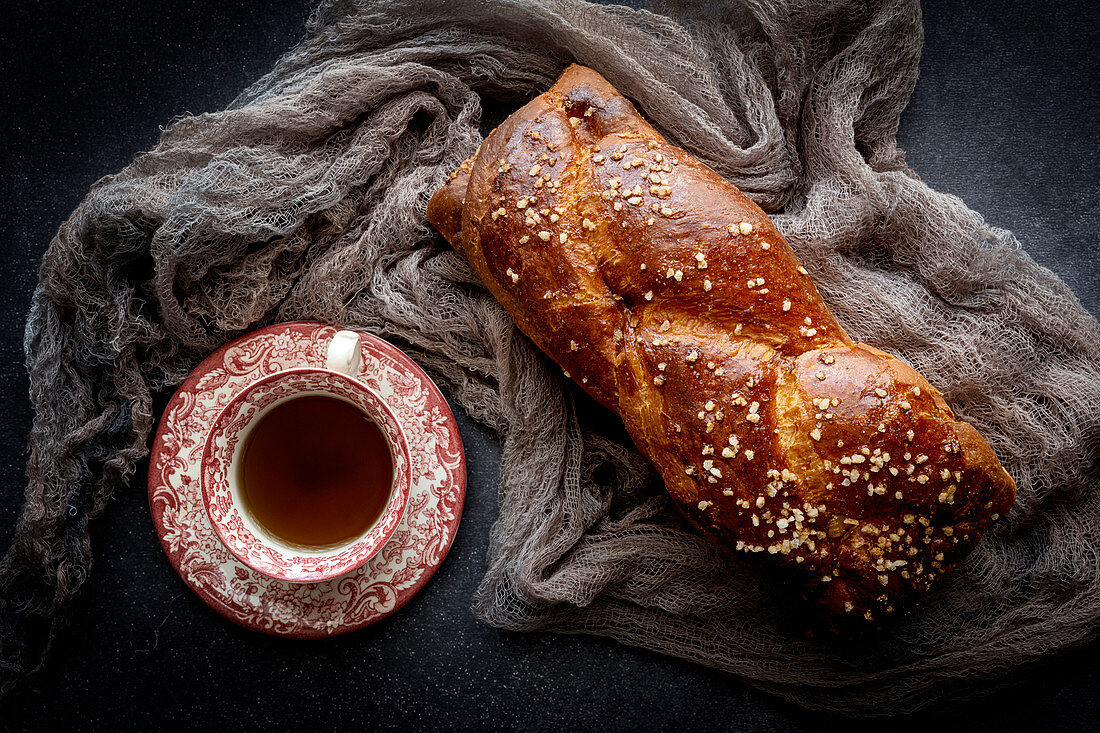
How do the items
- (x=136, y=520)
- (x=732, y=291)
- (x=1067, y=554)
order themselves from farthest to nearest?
(x=136, y=520)
(x=1067, y=554)
(x=732, y=291)

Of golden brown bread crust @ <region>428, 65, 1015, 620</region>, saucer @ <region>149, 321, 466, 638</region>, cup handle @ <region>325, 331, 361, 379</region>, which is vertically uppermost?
golden brown bread crust @ <region>428, 65, 1015, 620</region>

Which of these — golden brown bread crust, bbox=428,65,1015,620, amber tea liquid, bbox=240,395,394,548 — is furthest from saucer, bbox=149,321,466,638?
golden brown bread crust, bbox=428,65,1015,620

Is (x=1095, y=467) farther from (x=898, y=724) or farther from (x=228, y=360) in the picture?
(x=228, y=360)

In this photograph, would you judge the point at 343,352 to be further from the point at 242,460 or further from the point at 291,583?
the point at 291,583

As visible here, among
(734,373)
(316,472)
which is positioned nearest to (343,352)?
(316,472)

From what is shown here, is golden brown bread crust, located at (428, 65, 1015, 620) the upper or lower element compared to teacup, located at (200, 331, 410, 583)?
upper

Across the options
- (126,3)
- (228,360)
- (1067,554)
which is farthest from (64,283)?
(1067,554)

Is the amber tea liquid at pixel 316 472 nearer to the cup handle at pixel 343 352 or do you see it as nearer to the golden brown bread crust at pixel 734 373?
the cup handle at pixel 343 352

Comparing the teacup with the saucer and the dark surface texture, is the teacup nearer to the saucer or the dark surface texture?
the saucer
